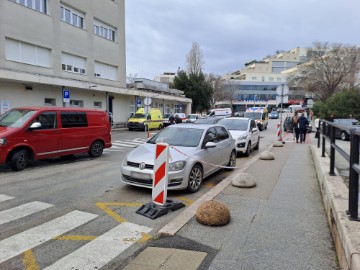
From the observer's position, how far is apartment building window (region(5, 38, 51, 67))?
22.0 meters

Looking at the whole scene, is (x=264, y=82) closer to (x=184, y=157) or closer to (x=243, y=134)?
(x=243, y=134)

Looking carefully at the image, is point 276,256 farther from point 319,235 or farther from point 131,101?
point 131,101

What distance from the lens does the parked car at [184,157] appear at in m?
6.94

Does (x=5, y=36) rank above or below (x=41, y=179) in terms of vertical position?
above

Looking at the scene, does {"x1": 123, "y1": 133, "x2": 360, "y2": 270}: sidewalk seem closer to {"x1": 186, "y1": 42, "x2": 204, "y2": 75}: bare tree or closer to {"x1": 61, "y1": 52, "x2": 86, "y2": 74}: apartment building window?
{"x1": 61, "y1": 52, "x2": 86, "y2": 74}: apartment building window

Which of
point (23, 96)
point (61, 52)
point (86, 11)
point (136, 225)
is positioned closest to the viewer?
point (136, 225)

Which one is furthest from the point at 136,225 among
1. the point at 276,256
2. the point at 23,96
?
the point at 23,96

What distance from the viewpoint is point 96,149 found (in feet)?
43.4

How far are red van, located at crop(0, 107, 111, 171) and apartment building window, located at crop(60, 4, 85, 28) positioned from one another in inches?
703

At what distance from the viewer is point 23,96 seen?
22938 mm

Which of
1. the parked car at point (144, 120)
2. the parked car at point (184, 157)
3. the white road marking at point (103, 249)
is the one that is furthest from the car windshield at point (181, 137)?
the parked car at point (144, 120)

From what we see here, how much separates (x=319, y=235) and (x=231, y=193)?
247 centimetres

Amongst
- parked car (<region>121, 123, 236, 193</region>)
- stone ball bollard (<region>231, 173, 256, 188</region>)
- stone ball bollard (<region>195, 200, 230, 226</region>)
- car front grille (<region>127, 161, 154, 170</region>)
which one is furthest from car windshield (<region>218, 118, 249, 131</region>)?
stone ball bollard (<region>195, 200, 230, 226</region>)

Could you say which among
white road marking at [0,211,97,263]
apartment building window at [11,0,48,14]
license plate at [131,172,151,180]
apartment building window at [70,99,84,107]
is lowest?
white road marking at [0,211,97,263]
